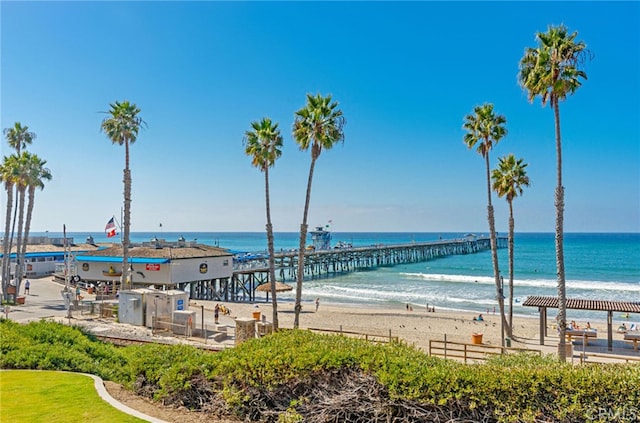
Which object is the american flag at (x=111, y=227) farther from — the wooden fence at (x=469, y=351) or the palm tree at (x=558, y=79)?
the palm tree at (x=558, y=79)

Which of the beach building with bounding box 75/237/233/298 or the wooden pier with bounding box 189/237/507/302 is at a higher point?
the beach building with bounding box 75/237/233/298

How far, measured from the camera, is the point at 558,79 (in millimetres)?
14766

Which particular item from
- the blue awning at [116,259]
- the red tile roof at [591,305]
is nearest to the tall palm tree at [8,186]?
the blue awning at [116,259]

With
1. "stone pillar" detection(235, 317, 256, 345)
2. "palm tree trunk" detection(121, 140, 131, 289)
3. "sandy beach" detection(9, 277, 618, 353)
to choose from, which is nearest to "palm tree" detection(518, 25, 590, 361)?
"sandy beach" detection(9, 277, 618, 353)

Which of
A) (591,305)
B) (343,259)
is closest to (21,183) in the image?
(591,305)

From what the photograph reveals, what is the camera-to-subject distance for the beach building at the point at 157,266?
33938 mm

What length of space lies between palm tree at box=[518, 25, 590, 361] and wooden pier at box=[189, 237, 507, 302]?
3361cm

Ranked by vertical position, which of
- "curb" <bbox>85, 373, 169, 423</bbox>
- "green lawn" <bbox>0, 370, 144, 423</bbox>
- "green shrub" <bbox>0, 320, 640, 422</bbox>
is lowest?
→ "curb" <bbox>85, 373, 169, 423</bbox>

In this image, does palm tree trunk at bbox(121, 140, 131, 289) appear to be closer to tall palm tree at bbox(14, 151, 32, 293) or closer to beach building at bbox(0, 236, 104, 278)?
tall palm tree at bbox(14, 151, 32, 293)

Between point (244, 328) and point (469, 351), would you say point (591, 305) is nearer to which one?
point (469, 351)

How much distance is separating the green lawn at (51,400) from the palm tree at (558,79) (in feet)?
44.8

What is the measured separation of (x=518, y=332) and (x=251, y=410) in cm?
2334

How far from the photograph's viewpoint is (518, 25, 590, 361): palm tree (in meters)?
14.6

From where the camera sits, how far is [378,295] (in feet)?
165
